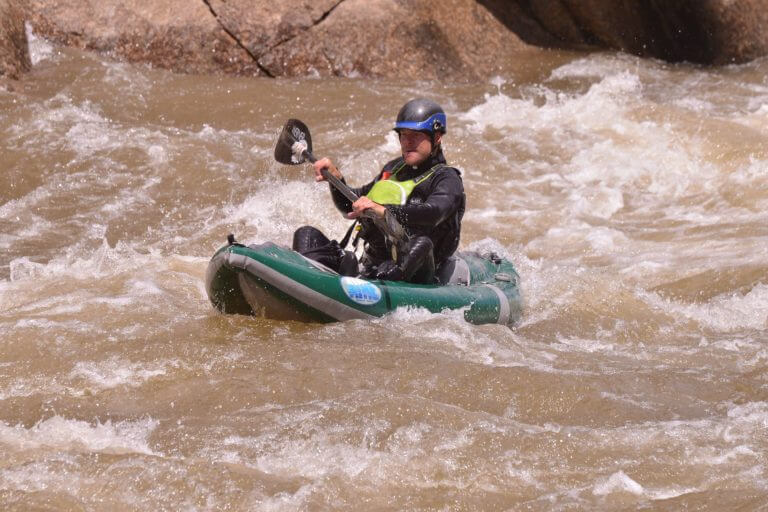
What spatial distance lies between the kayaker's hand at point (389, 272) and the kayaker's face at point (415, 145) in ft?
1.63

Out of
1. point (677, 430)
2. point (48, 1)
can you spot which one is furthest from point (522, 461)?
point (48, 1)

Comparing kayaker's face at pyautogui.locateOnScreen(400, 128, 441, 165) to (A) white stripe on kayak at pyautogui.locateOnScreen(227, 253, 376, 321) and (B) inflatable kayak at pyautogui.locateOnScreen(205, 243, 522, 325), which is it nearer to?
(B) inflatable kayak at pyautogui.locateOnScreen(205, 243, 522, 325)

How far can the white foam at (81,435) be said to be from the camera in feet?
12.5

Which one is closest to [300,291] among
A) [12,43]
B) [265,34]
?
[12,43]

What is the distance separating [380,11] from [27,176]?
13.1ft

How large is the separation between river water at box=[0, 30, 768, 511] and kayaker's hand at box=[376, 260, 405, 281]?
10.7 inches

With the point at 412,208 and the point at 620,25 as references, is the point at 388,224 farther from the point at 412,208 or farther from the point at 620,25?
the point at 620,25

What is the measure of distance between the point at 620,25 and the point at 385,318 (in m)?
7.73

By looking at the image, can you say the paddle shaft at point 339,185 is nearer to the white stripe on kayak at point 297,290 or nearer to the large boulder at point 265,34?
the white stripe on kayak at point 297,290

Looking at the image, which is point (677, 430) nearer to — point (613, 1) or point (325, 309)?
point (325, 309)

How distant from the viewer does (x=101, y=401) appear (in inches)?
165

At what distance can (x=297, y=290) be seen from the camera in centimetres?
486

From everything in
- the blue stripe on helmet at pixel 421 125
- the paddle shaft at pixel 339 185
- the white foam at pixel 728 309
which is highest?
the blue stripe on helmet at pixel 421 125

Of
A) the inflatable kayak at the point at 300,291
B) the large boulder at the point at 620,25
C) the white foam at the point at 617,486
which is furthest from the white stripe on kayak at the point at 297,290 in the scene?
the large boulder at the point at 620,25
